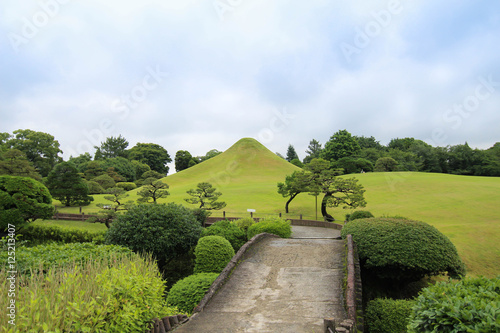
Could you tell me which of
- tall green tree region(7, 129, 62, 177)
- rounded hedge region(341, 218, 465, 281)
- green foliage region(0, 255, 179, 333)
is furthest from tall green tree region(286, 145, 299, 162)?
green foliage region(0, 255, 179, 333)

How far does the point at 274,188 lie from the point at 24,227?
3142 centimetres

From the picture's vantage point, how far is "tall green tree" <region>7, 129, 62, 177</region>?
5312cm

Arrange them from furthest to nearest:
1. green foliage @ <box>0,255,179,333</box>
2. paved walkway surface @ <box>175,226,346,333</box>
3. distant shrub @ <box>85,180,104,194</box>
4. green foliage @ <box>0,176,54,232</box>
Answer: distant shrub @ <box>85,180,104,194</box> < green foliage @ <box>0,176,54,232</box> < paved walkway surface @ <box>175,226,346,333</box> < green foliage @ <box>0,255,179,333</box>

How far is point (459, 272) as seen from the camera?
361 inches

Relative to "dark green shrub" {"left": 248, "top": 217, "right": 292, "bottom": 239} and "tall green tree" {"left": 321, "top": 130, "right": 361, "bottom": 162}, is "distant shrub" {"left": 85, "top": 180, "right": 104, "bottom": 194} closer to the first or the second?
"dark green shrub" {"left": 248, "top": 217, "right": 292, "bottom": 239}

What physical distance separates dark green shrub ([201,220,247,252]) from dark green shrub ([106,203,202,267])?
23.9 inches

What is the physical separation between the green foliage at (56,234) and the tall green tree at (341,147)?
189ft

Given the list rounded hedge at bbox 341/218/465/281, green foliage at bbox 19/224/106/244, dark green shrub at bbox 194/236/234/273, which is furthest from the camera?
green foliage at bbox 19/224/106/244

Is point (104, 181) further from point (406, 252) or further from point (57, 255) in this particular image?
point (406, 252)

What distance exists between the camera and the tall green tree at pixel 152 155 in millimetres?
78375

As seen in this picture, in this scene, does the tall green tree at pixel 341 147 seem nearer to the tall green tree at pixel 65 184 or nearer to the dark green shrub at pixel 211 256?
the tall green tree at pixel 65 184

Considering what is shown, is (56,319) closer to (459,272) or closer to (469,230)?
(459,272)

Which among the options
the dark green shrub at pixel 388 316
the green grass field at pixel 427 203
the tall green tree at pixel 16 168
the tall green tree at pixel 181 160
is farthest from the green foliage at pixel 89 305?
the tall green tree at pixel 181 160

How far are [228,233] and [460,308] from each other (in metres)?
10.7
